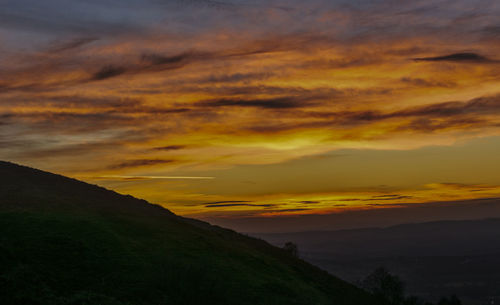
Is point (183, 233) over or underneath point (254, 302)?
over

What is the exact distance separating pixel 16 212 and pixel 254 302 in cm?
3921

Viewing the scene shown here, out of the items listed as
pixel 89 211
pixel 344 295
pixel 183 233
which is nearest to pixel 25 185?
pixel 89 211

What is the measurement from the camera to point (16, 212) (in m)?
73.2

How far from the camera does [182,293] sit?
174ft

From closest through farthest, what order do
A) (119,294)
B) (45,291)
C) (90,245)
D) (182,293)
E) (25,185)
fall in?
1. (45,291)
2. (119,294)
3. (182,293)
4. (90,245)
5. (25,185)

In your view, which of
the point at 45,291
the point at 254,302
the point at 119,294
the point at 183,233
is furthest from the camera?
the point at 183,233

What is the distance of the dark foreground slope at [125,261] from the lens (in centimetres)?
4928

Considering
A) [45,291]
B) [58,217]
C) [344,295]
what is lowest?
[344,295]

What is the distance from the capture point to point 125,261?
194 feet

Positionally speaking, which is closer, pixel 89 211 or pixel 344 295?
pixel 344 295

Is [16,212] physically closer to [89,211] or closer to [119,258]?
[89,211]

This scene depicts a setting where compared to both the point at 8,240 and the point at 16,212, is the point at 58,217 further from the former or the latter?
Answer: the point at 8,240

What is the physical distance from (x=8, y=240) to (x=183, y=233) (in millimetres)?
28590

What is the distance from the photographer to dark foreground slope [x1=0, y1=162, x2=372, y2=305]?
49.3 meters
